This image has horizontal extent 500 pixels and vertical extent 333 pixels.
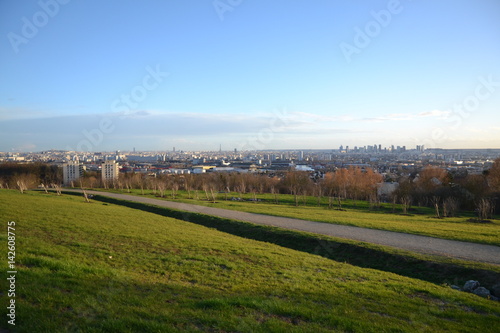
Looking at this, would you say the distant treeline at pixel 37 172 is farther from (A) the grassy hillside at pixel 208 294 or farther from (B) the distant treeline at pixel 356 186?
(A) the grassy hillside at pixel 208 294

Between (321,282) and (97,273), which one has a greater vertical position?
(97,273)

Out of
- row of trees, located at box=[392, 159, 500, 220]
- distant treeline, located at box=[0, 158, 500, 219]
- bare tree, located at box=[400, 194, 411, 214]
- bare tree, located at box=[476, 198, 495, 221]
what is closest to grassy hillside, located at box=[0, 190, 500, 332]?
bare tree, located at box=[476, 198, 495, 221]

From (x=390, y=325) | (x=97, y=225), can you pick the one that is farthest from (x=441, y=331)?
(x=97, y=225)

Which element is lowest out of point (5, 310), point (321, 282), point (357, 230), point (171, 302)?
point (357, 230)

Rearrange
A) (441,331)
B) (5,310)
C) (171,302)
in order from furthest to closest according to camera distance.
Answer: (171,302)
(441,331)
(5,310)

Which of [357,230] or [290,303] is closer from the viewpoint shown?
[290,303]

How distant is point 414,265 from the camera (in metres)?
12.9

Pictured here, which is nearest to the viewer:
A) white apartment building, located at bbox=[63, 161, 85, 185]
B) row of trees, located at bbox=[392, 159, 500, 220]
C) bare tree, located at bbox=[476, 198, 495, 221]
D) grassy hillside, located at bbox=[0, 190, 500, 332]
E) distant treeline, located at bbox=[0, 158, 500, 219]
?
grassy hillside, located at bbox=[0, 190, 500, 332]

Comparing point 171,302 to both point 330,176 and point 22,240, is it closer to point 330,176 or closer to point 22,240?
point 22,240

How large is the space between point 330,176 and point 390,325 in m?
57.2

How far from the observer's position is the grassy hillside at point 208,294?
5.53 m

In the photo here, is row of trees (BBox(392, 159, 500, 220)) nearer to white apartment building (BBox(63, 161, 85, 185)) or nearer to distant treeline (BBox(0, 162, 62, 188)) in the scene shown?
distant treeline (BBox(0, 162, 62, 188))

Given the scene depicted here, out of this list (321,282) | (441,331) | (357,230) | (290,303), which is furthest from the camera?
(357,230)

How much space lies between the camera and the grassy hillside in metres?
5.53
